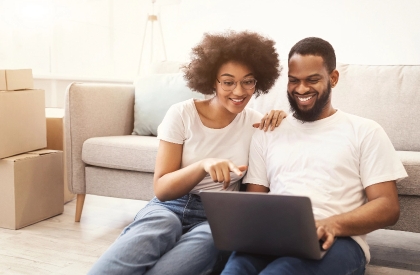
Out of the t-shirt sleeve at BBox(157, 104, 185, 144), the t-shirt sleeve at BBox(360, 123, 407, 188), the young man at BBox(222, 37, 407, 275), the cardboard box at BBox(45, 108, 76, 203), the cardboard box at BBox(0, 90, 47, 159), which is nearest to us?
the young man at BBox(222, 37, 407, 275)

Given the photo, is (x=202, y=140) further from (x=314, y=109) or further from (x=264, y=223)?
(x=264, y=223)

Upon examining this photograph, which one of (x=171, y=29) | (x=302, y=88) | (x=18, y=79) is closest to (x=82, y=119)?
(x=18, y=79)

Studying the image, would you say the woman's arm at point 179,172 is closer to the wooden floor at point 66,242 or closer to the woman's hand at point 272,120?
the woman's hand at point 272,120

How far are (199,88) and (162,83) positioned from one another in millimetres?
972

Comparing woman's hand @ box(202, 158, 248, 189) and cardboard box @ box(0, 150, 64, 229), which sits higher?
woman's hand @ box(202, 158, 248, 189)

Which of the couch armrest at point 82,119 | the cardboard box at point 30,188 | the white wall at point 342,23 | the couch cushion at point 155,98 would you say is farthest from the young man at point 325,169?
the white wall at point 342,23

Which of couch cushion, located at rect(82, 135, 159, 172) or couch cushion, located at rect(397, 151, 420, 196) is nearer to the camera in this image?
couch cushion, located at rect(397, 151, 420, 196)

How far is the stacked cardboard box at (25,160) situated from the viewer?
2.39 m

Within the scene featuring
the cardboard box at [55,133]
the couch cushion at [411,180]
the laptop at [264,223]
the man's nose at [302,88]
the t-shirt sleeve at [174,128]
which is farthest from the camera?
the cardboard box at [55,133]

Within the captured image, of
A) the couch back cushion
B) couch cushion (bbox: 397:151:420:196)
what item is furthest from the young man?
the couch back cushion

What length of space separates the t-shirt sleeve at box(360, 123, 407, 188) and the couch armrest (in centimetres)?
151

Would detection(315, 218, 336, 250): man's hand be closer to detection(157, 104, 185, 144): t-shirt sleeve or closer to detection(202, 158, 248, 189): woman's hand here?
detection(202, 158, 248, 189): woman's hand

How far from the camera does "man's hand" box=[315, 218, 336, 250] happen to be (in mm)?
1220

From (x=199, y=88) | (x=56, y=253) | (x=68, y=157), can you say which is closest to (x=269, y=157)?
(x=199, y=88)
